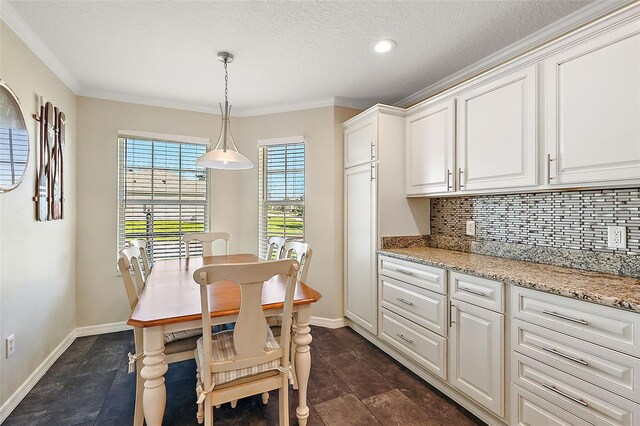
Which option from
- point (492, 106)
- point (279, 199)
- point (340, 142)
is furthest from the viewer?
point (279, 199)

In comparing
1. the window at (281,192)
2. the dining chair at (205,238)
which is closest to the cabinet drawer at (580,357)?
the window at (281,192)

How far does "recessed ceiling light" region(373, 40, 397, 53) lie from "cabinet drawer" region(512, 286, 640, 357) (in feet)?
5.98

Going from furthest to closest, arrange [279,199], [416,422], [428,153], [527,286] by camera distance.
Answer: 1. [279,199]
2. [428,153]
3. [416,422]
4. [527,286]

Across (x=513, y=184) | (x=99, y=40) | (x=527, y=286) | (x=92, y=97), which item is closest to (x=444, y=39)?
(x=513, y=184)

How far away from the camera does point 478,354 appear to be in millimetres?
1799

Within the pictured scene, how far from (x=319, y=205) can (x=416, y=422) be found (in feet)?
6.97

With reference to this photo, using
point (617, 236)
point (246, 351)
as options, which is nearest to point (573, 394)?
point (617, 236)

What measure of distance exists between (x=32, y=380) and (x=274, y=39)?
3.01 meters

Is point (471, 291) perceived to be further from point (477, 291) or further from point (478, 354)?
point (478, 354)

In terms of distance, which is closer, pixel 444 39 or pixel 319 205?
pixel 444 39

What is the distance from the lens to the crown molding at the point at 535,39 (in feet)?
5.70

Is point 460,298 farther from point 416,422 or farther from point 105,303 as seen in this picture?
point 105,303

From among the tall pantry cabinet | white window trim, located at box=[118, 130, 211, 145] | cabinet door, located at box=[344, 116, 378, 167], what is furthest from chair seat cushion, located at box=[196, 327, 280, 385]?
white window trim, located at box=[118, 130, 211, 145]

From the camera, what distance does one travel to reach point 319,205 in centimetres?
332
